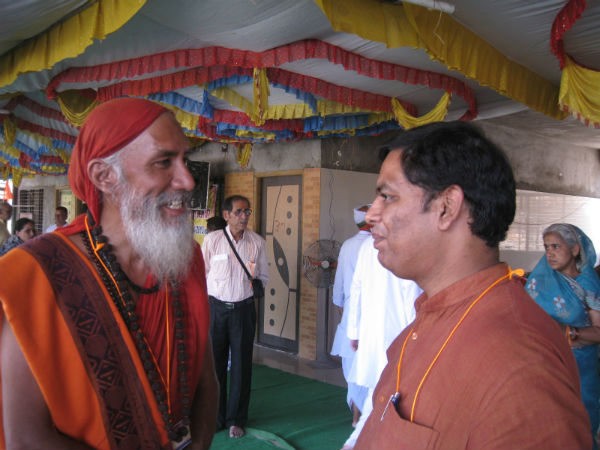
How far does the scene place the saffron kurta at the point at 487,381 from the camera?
83 centimetres

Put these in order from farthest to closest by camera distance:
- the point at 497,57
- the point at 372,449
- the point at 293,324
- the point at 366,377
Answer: the point at 293,324, the point at 497,57, the point at 366,377, the point at 372,449

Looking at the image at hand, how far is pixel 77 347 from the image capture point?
1178 millimetres

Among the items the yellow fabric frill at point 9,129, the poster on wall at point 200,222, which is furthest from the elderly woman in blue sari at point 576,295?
the yellow fabric frill at point 9,129

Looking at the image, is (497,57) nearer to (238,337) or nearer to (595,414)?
(595,414)

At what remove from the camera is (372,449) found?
3.69 ft

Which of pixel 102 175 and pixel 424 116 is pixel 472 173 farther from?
pixel 424 116

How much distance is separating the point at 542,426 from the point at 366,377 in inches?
112

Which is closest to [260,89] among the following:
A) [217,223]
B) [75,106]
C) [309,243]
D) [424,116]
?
[424,116]

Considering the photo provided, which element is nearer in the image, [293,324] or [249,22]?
[249,22]

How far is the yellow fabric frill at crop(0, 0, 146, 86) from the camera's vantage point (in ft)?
9.11

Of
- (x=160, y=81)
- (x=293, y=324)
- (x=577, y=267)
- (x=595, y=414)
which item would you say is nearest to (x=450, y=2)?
(x=577, y=267)

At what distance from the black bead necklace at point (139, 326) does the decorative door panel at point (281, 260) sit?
5.72m

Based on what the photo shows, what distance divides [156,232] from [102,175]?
221 mm

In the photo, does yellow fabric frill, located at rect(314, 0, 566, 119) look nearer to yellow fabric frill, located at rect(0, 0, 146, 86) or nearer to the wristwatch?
yellow fabric frill, located at rect(0, 0, 146, 86)
